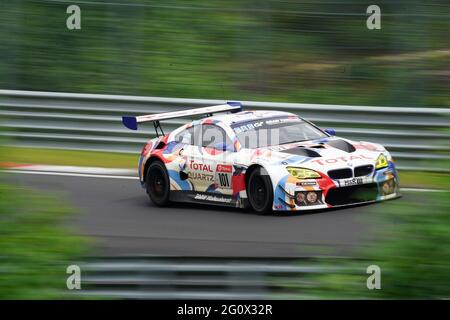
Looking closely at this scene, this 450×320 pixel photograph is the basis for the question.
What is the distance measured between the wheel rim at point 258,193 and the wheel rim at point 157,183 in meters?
1.63

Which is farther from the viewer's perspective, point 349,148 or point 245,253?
point 349,148

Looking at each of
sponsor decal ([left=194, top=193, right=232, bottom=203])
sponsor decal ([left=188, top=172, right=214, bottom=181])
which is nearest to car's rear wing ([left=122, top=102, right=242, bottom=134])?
sponsor decal ([left=188, top=172, right=214, bottom=181])

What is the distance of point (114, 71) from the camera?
1684 cm

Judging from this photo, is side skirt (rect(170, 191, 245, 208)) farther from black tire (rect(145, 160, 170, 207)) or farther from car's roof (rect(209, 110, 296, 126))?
car's roof (rect(209, 110, 296, 126))

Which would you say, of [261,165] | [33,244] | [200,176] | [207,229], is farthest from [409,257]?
[200,176]

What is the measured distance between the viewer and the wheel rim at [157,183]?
1267 cm

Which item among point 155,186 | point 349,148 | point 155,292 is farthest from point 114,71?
point 155,292

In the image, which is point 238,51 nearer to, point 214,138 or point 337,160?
point 214,138

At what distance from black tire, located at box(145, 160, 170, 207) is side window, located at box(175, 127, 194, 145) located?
397 mm

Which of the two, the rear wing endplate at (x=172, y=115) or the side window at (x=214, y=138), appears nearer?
the side window at (x=214, y=138)

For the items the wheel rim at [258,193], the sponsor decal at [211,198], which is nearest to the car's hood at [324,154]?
the wheel rim at [258,193]

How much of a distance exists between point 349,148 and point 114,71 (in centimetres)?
637

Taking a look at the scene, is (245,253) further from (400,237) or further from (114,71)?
(114,71)

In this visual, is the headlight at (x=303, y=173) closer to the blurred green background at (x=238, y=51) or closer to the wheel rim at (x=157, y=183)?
the wheel rim at (x=157, y=183)
